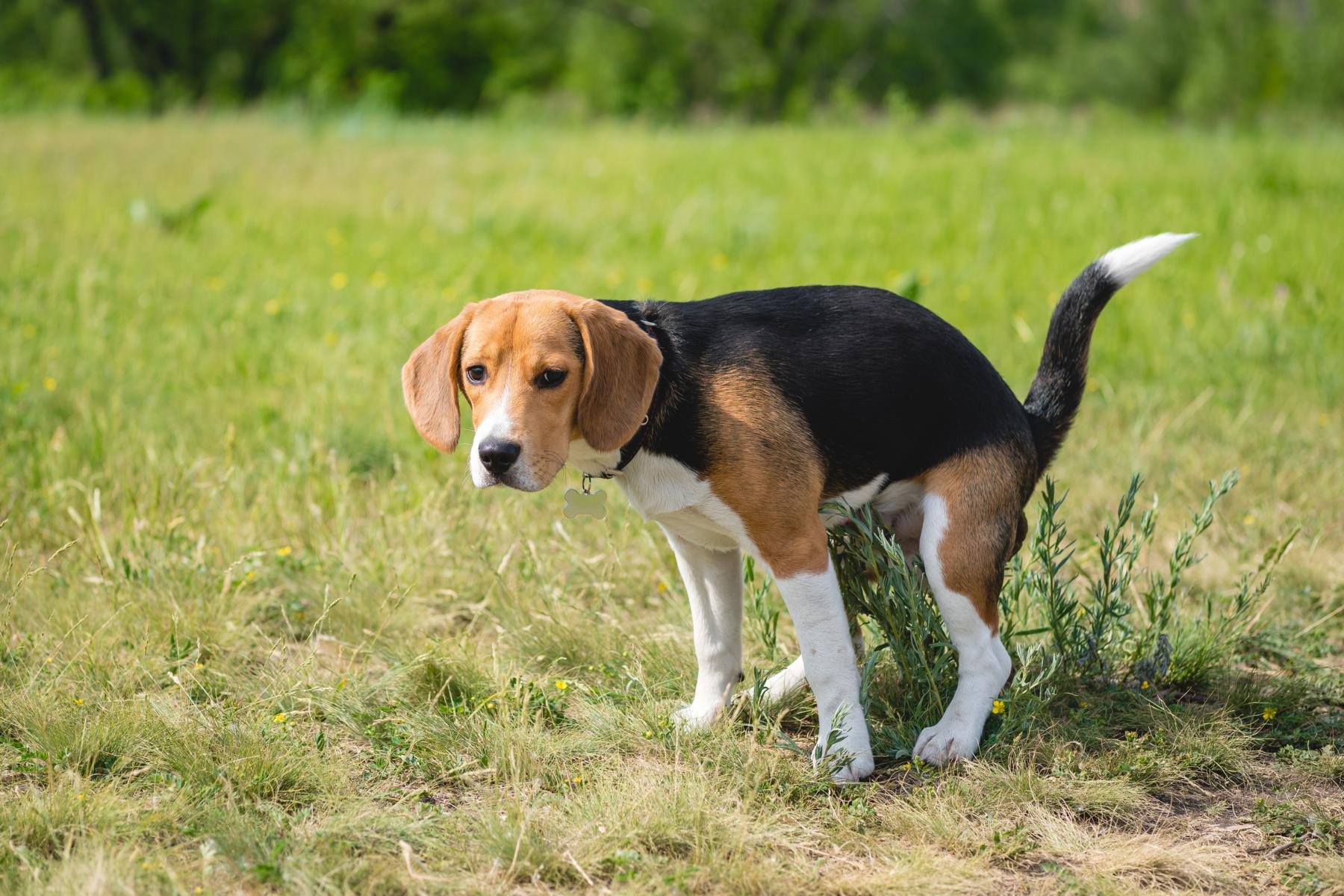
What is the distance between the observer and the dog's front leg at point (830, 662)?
3.31 m

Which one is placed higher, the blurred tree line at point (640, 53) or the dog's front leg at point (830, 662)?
the blurred tree line at point (640, 53)

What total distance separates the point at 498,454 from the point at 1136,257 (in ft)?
6.49

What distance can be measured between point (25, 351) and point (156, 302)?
1.18 meters

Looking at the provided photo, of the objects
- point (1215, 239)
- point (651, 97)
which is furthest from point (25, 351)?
point (651, 97)

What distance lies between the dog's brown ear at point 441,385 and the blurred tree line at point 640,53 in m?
26.9

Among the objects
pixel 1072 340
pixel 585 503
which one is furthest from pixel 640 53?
pixel 585 503

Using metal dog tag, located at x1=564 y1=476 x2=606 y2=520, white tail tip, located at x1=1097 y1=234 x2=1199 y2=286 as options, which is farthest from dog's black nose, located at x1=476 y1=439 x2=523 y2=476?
white tail tip, located at x1=1097 y1=234 x2=1199 y2=286

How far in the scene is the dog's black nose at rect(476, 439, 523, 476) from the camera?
295 cm

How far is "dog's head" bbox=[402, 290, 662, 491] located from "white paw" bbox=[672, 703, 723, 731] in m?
0.94

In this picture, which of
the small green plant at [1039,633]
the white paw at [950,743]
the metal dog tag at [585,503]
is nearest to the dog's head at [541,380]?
the metal dog tag at [585,503]

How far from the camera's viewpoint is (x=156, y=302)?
766 cm

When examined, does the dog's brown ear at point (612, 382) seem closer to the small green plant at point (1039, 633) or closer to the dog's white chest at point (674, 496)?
the dog's white chest at point (674, 496)

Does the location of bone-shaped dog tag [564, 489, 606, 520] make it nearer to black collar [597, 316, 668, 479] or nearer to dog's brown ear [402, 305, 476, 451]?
black collar [597, 316, 668, 479]

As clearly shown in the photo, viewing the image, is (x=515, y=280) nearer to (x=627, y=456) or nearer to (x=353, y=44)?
(x=627, y=456)
